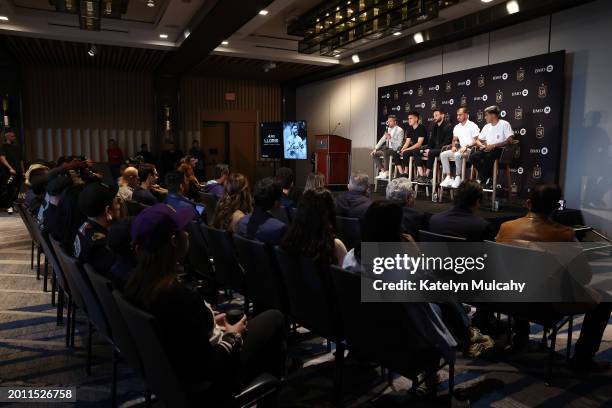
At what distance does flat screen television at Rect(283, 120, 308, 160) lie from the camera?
476 inches

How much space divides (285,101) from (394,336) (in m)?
12.8

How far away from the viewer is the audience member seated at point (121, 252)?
7.38 ft

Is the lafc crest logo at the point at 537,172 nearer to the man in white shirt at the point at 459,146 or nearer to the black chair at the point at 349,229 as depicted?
the man in white shirt at the point at 459,146

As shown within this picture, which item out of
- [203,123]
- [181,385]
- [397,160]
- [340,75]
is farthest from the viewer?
[203,123]

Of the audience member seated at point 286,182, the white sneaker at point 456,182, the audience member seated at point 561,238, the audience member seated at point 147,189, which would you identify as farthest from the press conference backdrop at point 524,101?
the audience member seated at point 147,189

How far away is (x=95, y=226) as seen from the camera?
2.67 meters

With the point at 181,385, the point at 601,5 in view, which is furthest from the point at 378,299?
the point at 601,5

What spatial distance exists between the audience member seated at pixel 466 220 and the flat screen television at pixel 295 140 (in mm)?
8991

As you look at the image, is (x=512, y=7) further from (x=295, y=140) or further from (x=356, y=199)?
(x=295, y=140)

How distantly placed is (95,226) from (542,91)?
22.4 feet

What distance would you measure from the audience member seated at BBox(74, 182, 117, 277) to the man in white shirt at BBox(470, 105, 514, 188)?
5710 mm

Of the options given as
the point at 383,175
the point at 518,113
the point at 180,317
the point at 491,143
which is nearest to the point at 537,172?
the point at 491,143

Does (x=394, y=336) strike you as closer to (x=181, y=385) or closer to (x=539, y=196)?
(x=181, y=385)

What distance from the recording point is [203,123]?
13.4m
